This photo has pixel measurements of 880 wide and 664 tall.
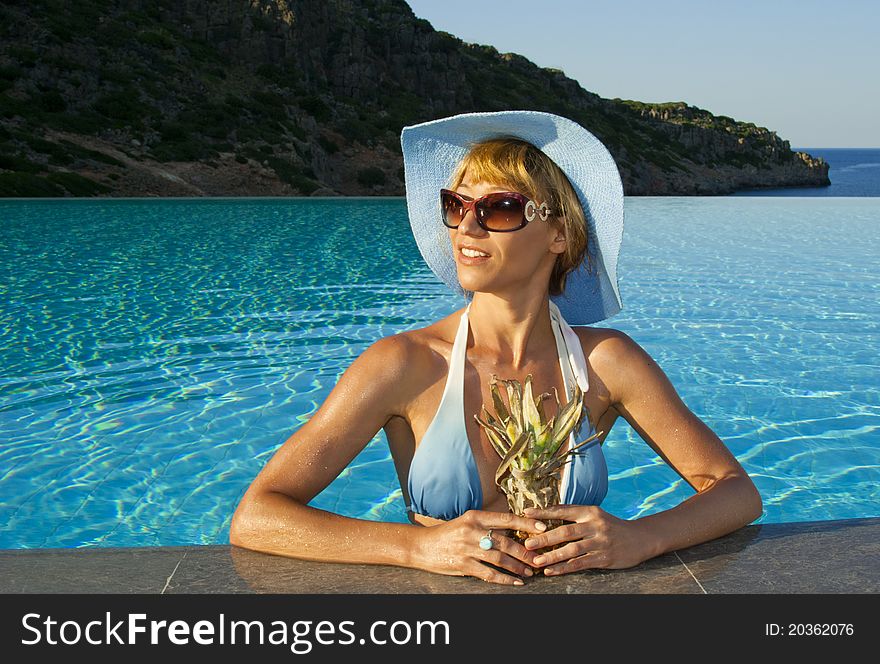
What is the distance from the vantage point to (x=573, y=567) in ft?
6.02

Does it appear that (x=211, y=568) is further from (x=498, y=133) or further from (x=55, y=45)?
(x=55, y=45)

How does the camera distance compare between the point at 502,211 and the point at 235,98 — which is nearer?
the point at 502,211

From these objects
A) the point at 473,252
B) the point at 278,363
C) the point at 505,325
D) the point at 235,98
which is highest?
the point at 235,98

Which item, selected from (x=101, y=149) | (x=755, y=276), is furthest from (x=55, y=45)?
(x=755, y=276)

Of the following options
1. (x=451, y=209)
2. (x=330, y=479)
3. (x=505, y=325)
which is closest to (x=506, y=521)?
(x=330, y=479)

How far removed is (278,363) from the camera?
718 centimetres

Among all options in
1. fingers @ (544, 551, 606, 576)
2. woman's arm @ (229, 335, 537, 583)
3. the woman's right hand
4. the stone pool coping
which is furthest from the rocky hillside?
fingers @ (544, 551, 606, 576)

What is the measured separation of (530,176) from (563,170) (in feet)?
0.32

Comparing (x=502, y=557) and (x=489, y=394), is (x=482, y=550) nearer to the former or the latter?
(x=502, y=557)

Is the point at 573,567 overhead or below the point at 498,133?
below

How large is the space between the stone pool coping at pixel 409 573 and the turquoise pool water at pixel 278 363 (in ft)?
7.35

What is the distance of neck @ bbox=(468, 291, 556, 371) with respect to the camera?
2.28 m

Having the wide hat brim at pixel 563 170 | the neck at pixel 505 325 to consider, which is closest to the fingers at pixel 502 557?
the neck at pixel 505 325
